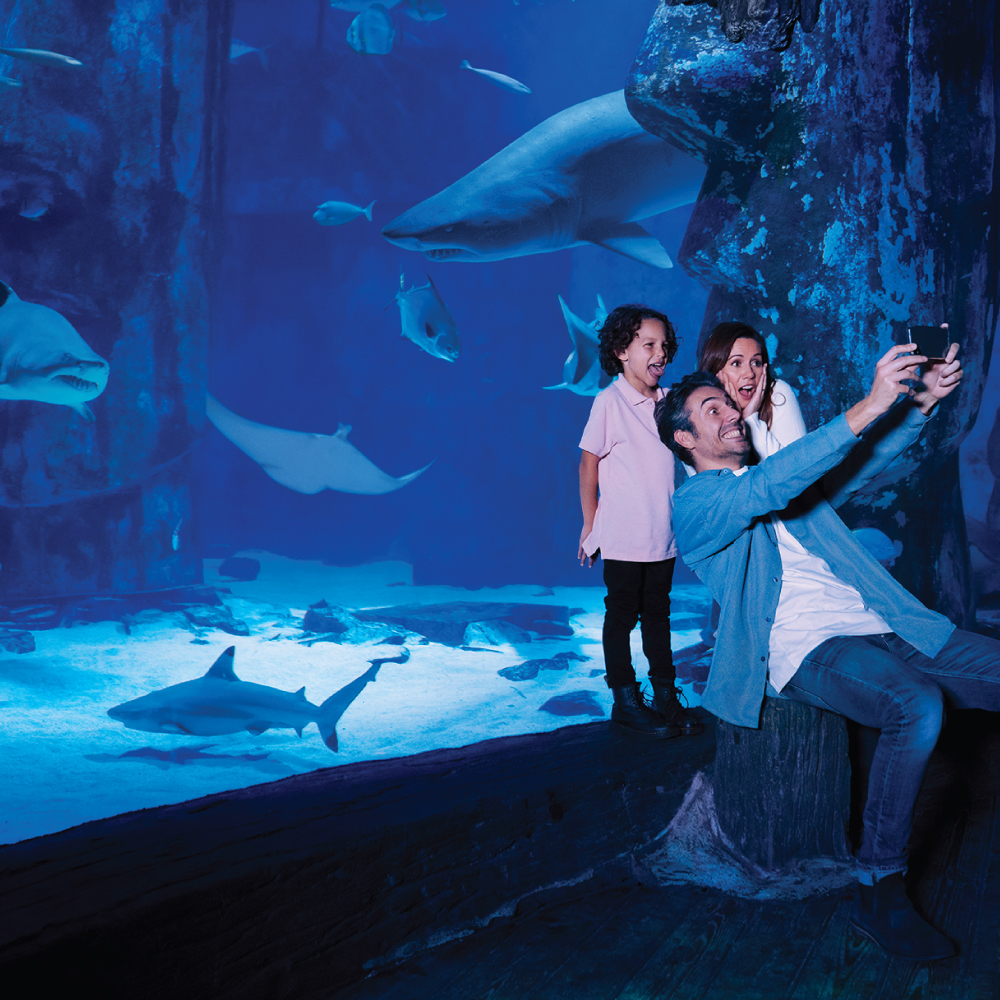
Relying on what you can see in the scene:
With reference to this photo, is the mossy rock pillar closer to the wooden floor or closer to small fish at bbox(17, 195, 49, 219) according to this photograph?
the wooden floor

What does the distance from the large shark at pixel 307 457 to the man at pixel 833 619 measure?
1017 centimetres

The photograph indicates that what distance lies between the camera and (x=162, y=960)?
113 cm

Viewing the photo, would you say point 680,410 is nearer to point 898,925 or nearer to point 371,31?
point 898,925

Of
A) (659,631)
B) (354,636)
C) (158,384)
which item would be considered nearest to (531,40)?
(158,384)

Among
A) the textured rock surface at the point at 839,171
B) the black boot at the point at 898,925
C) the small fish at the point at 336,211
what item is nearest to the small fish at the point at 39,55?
the small fish at the point at 336,211

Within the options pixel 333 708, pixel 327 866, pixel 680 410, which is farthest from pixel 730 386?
pixel 333 708

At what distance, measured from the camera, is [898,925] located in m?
1.39

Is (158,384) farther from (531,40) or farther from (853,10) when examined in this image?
(531,40)

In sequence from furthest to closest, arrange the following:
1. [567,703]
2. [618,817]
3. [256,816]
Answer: [567,703], [618,817], [256,816]

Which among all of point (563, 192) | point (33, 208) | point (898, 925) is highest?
point (33, 208)

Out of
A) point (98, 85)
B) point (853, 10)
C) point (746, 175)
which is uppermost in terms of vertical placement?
point (98, 85)

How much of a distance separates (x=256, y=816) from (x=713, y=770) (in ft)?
3.70

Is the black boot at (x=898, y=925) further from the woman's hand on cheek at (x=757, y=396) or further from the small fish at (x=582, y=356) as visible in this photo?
the small fish at (x=582, y=356)

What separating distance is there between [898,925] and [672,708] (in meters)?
0.79
